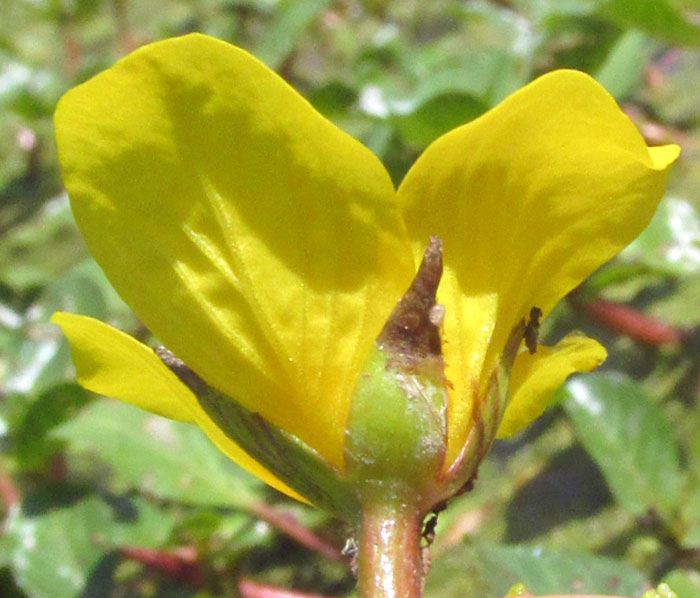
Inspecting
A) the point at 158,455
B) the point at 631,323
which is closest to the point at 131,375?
the point at 158,455

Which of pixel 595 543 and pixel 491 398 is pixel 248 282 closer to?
pixel 491 398

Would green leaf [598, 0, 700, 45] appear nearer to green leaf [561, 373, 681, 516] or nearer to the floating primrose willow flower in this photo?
green leaf [561, 373, 681, 516]

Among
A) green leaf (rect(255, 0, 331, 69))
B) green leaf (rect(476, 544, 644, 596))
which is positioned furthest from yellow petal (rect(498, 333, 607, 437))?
green leaf (rect(255, 0, 331, 69))

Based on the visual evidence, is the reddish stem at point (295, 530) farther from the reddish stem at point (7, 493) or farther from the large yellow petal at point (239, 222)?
the large yellow petal at point (239, 222)

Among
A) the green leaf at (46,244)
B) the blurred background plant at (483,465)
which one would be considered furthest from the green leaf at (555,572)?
the green leaf at (46,244)

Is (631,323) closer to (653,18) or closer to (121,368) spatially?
(653,18)

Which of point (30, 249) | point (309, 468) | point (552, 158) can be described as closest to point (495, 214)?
point (552, 158)

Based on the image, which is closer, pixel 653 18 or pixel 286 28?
pixel 653 18
